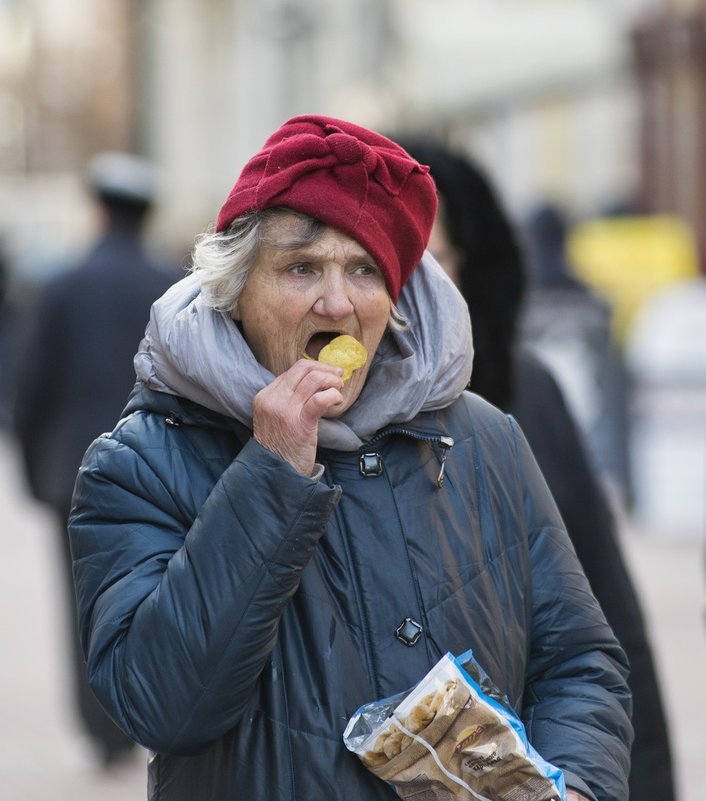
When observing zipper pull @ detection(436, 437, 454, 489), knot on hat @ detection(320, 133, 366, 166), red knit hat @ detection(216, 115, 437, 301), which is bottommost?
zipper pull @ detection(436, 437, 454, 489)

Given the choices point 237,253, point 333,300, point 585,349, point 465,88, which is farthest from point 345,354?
point 465,88

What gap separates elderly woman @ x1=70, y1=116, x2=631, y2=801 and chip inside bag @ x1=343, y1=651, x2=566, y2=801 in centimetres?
4

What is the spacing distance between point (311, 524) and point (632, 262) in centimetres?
1209

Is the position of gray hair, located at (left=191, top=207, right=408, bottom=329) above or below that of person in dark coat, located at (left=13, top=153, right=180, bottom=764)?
above

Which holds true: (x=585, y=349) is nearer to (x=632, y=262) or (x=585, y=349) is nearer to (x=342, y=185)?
(x=632, y=262)

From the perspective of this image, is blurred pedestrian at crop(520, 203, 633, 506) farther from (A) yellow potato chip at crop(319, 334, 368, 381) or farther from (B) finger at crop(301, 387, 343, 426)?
(B) finger at crop(301, 387, 343, 426)

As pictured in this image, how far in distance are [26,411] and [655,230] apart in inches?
354

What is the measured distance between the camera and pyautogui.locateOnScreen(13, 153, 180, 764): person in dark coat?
19.8 feet

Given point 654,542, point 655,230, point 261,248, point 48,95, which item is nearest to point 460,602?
point 261,248

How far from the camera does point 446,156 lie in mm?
3717

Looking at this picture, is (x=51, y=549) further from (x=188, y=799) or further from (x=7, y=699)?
(x=188, y=799)

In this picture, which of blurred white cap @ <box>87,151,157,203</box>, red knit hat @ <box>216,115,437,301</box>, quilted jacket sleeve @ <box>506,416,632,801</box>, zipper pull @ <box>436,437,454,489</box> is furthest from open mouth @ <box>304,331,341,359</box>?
blurred white cap @ <box>87,151,157,203</box>

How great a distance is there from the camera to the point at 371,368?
95.7 inches

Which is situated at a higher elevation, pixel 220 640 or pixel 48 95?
pixel 220 640
